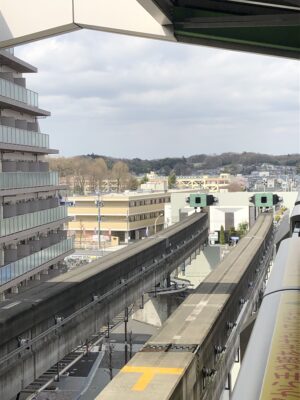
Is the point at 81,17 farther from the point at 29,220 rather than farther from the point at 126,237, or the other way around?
the point at 126,237

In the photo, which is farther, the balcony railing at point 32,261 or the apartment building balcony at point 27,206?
the apartment building balcony at point 27,206

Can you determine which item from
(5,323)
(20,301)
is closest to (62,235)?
(20,301)

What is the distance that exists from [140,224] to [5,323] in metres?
55.5

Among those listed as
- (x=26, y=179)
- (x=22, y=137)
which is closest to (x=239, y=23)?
(x=26, y=179)

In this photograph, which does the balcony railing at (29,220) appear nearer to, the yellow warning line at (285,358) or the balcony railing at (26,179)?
the balcony railing at (26,179)

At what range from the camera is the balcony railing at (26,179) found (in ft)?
80.2

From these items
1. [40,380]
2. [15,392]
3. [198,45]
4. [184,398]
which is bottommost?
[40,380]

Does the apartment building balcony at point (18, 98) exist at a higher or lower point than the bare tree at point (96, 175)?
higher

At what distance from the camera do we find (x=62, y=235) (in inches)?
1273

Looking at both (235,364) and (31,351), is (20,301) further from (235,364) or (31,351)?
(235,364)

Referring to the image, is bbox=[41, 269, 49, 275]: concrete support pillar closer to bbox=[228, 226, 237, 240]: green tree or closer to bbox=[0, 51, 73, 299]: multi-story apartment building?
bbox=[0, 51, 73, 299]: multi-story apartment building

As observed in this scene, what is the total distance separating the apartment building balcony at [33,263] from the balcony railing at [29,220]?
1.35 meters

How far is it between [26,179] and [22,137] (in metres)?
2.02

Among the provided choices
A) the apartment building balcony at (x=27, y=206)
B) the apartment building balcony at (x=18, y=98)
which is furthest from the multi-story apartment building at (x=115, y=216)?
the apartment building balcony at (x=18, y=98)
